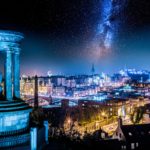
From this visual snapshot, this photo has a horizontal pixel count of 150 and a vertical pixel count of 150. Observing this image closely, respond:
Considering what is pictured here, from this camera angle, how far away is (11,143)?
15234 millimetres

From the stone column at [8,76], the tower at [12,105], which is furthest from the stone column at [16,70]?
the stone column at [8,76]

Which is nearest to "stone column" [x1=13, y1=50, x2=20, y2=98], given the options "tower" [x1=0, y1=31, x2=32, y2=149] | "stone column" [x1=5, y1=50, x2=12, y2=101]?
"tower" [x1=0, y1=31, x2=32, y2=149]

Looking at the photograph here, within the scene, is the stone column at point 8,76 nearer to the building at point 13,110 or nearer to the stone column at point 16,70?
the building at point 13,110

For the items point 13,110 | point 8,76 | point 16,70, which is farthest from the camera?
point 16,70

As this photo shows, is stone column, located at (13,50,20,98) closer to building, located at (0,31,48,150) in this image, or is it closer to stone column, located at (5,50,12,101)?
building, located at (0,31,48,150)

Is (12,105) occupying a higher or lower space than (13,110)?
higher

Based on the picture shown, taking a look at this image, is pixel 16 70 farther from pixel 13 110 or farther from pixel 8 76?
pixel 13 110

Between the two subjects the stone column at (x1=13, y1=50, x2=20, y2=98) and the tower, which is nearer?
the tower

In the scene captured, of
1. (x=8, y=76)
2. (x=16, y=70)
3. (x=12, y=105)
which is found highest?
(x=16, y=70)

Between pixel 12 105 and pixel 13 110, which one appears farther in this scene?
pixel 12 105

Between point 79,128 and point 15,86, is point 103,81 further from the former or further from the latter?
point 15,86

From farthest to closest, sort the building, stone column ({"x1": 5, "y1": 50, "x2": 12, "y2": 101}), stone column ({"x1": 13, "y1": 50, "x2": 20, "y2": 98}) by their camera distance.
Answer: stone column ({"x1": 13, "y1": 50, "x2": 20, "y2": 98})
stone column ({"x1": 5, "y1": 50, "x2": 12, "y2": 101})
the building

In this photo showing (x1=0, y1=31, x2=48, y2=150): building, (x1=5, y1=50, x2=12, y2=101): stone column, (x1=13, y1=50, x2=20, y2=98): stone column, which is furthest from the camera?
(x1=13, y1=50, x2=20, y2=98): stone column

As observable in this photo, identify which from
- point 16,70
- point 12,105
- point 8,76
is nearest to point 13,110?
point 12,105
